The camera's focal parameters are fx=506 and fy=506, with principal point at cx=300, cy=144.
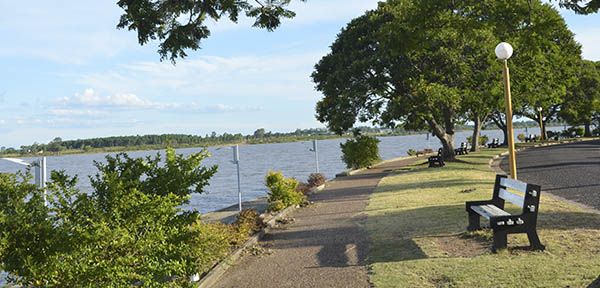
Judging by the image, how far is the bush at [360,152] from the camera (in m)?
25.8

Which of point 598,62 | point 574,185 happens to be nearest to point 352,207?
point 574,185

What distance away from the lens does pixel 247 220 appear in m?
9.56

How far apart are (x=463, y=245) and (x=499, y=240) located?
673mm

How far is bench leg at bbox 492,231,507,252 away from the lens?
257 inches

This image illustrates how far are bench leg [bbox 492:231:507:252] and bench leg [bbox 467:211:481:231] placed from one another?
1315 millimetres

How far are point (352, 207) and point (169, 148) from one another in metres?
7.04

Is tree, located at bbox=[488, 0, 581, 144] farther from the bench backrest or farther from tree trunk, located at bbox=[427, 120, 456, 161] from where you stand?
tree trunk, located at bbox=[427, 120, 456, 161]

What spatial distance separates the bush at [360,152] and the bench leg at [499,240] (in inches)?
756

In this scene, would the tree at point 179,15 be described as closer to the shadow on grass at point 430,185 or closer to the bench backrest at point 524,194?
the bench backrest at point 524,194

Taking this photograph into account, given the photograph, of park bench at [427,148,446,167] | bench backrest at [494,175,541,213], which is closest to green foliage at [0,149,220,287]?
bench backrest at [494,175,541,213]

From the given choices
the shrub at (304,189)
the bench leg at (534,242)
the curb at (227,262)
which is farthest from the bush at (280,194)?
the bench leg at (534,242)

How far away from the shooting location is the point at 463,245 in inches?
281

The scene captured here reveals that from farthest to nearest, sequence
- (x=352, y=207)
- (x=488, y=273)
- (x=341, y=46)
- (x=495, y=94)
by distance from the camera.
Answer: (x=341, y=46)
(x=495, y=94)
(x=352, y=207)
(x=488, y=273)

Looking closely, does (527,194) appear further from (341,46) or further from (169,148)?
(341,46)
